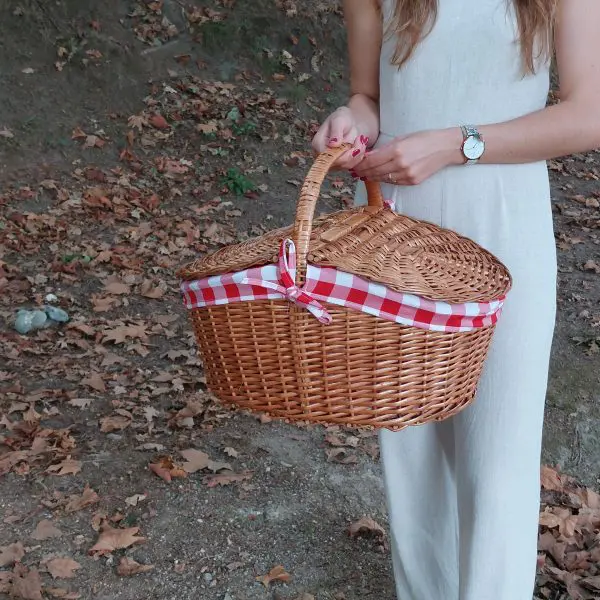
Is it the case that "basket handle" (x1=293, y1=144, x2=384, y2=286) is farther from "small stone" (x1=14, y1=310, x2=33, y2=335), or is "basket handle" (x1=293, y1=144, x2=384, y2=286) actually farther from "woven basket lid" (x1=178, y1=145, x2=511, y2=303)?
"small stone" (x1=14, y1=310, x2=33, y2=335)

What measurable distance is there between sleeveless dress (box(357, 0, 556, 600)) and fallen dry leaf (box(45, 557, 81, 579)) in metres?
1.54

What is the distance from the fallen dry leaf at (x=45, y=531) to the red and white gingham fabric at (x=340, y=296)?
6.57 feet

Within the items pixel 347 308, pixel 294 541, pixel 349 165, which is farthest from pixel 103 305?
pixel 347 308

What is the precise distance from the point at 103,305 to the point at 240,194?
2156mm

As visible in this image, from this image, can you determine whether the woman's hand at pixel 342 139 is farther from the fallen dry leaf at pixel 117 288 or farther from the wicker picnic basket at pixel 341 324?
the fallen dry leaf at pixel 117 288

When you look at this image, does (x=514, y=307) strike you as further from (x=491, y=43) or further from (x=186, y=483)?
(x=186, y=483)

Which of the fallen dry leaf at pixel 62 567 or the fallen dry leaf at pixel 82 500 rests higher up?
the fallen dry leaf at pixel 62 567

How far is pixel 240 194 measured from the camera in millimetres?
6723

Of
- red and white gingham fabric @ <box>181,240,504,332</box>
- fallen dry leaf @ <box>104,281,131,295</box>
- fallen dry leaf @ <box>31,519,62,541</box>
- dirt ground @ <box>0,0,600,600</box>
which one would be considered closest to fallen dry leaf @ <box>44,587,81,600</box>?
dirt ground @ <box>0,0,600,600</box>

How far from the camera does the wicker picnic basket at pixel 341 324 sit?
1373mm

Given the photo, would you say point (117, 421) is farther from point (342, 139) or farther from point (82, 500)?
point (342, 139)

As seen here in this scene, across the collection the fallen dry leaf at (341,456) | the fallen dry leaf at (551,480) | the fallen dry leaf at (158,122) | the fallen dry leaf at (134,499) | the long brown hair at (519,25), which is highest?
the long brown hair at (519,25)

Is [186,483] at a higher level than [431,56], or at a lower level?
lower

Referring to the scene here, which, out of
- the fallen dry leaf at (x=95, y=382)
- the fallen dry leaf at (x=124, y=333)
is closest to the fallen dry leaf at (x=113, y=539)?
the fallen dry leaf at (x=95, y=382)
